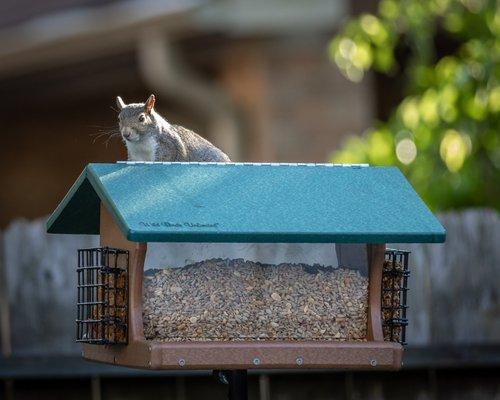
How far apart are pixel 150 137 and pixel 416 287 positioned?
2.16 metres

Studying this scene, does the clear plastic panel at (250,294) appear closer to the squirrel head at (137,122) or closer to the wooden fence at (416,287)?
the squirrel head at (137,122)

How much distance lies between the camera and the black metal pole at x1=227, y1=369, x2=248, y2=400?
13.7 ft

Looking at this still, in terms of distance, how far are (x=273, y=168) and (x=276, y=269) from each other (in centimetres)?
29

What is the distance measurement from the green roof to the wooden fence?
206 cm

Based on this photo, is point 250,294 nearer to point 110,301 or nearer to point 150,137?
point 110,301

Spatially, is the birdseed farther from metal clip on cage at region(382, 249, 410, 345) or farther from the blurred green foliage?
the blurred green foliage

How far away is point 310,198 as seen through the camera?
4113 mm

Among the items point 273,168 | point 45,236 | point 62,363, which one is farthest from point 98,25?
point 273,168

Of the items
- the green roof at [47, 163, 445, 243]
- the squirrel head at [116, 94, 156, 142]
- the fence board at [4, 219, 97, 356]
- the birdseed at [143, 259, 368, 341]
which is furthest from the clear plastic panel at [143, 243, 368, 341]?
the fence board at [4, 219, 97, 356]

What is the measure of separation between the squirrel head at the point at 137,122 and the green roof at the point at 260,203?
271 millimetres

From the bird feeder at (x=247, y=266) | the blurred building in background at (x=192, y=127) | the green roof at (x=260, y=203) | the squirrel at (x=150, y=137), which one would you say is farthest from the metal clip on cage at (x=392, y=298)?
the blurred building in background at (x=192, y=127)

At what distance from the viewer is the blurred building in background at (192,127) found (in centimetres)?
607

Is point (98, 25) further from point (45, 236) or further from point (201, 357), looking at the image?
point (201, 357)

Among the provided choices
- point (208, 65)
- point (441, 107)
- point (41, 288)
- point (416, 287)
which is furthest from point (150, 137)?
point (208, 65)
